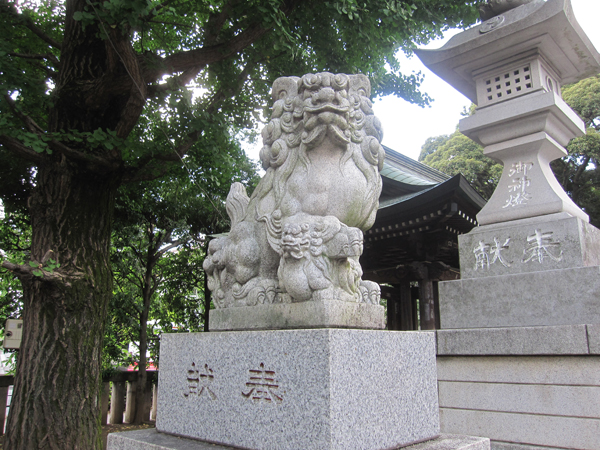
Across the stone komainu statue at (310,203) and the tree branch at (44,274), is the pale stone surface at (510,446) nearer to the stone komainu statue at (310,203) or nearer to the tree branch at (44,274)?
the stone komainu statue at (310,203)

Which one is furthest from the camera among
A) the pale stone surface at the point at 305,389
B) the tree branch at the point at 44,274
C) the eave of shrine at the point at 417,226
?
the eave of shrine at the point at 417,226

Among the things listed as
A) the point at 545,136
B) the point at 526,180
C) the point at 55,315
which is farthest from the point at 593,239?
the point at 55,315

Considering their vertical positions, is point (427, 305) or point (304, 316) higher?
point (427, 305)

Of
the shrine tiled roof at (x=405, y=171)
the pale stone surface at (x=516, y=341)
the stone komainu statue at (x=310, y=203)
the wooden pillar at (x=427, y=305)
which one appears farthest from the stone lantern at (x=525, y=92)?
the wooden pillar at (x=427, y=305)

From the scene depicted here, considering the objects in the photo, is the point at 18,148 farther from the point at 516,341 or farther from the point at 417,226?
the point at 417,226

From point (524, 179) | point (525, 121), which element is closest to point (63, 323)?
point (524, 179)

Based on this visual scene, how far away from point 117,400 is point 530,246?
31.0 feet

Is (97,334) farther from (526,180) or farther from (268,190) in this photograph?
(526,180)

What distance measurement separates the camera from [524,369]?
3486mm

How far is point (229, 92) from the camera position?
639cm

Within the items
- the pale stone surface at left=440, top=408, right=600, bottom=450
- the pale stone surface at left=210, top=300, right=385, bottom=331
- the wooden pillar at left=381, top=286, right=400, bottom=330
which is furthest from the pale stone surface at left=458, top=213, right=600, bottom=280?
the wooden pillar at left=381, top=286, right=400, bottom=330

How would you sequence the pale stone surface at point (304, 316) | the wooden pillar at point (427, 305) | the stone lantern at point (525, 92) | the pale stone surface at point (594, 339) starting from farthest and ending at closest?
the wooden pillar at point (427, 305), the stone lantern at point (525, 92), the pale stone surface at point (594, 339), the pale stone surface at point (304, 316)

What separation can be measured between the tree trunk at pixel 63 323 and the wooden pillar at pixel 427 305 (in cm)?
575

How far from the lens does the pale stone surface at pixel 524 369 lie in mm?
3238
